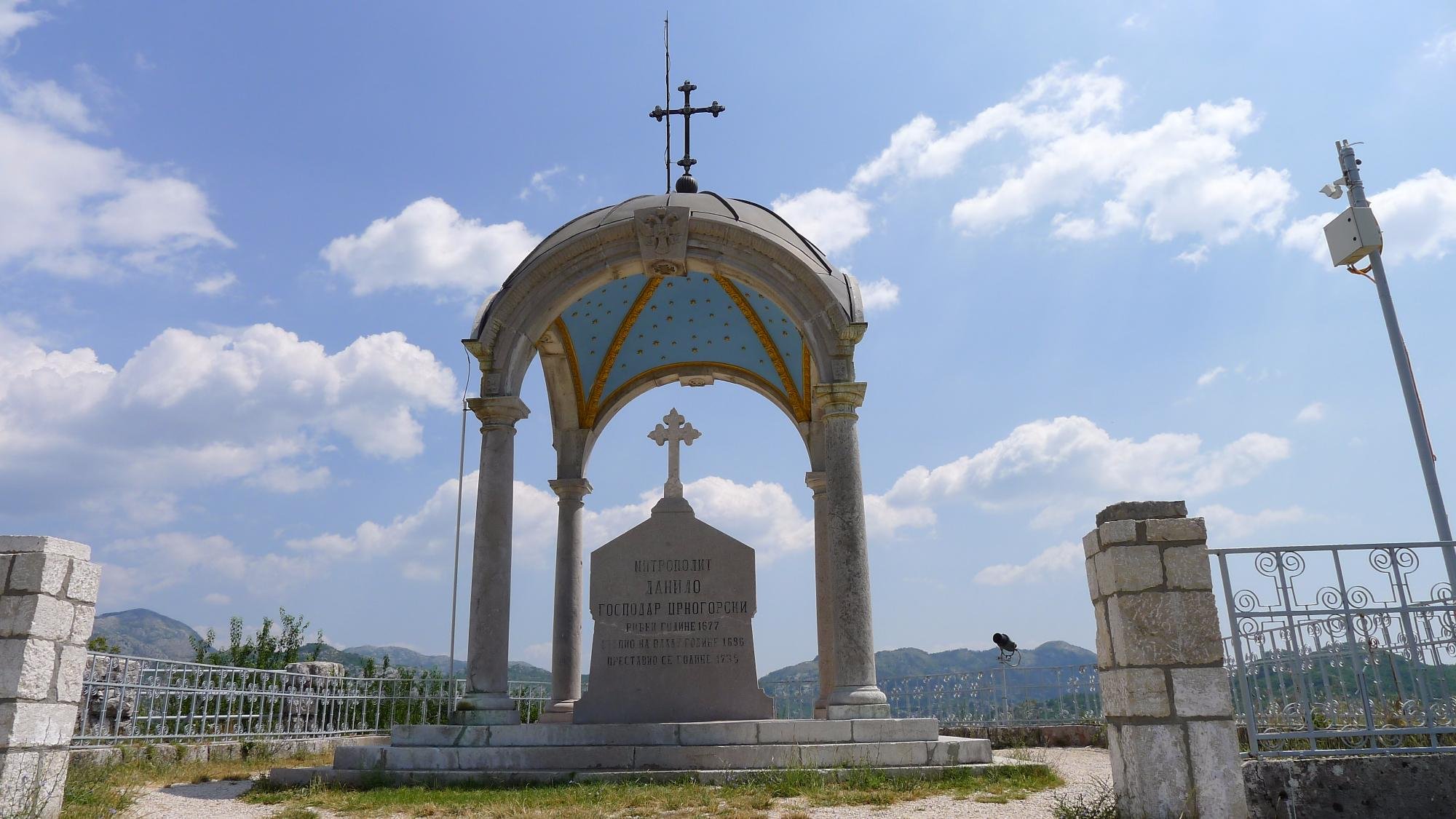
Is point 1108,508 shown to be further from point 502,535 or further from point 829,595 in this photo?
point 829,595

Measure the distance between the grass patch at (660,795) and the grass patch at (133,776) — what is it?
106 centimetres

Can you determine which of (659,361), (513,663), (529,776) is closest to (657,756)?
(529,776)

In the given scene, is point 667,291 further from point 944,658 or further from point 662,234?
point 944,658

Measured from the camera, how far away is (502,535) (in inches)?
397

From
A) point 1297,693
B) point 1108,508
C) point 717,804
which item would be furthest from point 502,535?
point 1297,693

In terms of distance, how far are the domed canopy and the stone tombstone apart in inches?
95.4

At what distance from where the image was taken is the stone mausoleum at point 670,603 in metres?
8.34

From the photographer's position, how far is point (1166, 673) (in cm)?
532

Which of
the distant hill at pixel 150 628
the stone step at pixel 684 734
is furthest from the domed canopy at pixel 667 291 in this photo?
the distant hill at pixel 150 628

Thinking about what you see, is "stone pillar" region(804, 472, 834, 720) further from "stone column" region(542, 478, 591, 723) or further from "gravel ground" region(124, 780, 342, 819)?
"gravel ground" region(124, 780, 342, 819)

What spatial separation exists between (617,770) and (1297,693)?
551 centimetres

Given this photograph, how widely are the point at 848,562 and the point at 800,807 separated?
344 centimetres

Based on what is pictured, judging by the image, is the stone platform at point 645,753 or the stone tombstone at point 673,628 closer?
the stone platform at point 645,753

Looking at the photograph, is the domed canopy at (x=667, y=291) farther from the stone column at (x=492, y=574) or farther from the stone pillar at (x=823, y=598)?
the stone pillar at (x=823, y=598)
